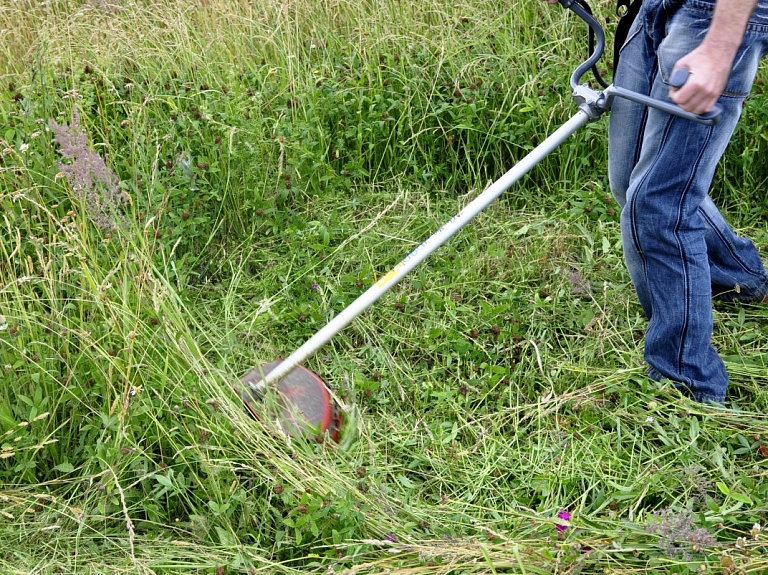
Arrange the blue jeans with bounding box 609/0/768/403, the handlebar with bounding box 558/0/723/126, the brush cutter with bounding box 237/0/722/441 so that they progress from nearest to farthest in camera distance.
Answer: the handlebar with bounding box 558/0/723/126 < the blue jeans with bounding box 609/0/768/403 < the brush cutter with bounding box 237/0/722/441

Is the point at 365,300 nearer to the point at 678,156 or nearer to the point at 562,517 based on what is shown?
the point at 562,517

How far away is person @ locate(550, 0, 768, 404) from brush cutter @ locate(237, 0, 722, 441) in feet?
0.45

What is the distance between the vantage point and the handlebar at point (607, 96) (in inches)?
79.0

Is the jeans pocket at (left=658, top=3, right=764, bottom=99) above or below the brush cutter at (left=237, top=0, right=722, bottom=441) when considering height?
above

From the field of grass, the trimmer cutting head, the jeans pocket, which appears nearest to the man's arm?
the jeans pocket

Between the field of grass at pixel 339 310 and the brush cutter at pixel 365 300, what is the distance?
0.08m

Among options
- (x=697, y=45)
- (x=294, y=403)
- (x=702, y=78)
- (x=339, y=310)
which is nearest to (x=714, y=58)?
(x=702, y=78)

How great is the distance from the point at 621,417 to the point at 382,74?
2086mm

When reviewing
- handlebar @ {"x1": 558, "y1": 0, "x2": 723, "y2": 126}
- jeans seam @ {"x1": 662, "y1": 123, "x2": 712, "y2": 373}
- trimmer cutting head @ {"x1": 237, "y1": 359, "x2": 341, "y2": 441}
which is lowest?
trimmer cutting head @ {"x1": 237, "y1": 359, "x2": 341, "y2": 441}

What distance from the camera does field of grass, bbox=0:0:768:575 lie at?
84.0 inches

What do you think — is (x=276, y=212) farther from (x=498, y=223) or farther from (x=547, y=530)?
(x=547, y=530)

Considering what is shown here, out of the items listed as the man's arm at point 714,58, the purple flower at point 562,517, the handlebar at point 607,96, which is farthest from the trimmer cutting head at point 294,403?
the man's arm at point 714,58

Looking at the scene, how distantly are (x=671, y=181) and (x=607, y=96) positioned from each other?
296 millimetres

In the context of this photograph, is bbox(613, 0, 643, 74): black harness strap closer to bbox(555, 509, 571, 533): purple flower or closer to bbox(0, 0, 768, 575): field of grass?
bbox(0, 0, 768, 575): field of grass
